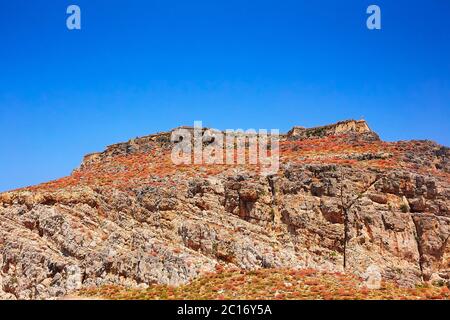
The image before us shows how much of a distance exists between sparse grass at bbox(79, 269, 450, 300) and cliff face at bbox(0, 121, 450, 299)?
43.1 inches

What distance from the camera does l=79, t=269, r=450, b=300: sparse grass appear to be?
28.9 metres

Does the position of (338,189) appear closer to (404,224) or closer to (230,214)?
(404,224)

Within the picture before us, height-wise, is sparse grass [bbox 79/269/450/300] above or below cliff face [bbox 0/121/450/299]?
below

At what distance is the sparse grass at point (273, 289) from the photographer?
1136 inches

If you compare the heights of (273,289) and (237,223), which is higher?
(237,223)

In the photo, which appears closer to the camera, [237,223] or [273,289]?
[273,289]

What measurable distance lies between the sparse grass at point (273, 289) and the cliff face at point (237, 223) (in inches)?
43.1

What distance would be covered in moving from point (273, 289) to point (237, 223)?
765 centimetres

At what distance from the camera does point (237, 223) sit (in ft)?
120

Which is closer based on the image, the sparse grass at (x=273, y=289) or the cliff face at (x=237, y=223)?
the sparse grass at (x=273, y=289)

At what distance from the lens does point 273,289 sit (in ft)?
98.3
